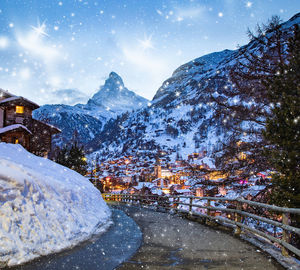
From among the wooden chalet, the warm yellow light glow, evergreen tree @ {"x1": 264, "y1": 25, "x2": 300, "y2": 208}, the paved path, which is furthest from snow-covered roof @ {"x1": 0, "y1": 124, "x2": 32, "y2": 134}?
evergreen tree @ {"x1": 264, "y1": 25, "x2": 300, "y2": 208}

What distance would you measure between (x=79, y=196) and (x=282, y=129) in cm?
696

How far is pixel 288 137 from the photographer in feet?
24.9

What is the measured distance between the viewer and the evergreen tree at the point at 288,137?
736cm

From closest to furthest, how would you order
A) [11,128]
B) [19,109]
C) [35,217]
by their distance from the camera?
[35,217], [11,128], [19,109]

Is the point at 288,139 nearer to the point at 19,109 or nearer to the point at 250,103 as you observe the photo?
the point at 250,103

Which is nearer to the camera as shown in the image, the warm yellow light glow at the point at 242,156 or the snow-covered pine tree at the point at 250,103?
the snow-covered pine tree at the point at 250,103

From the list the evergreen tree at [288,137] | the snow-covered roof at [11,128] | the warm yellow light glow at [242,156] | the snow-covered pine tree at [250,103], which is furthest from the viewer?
the snow-covered roof at [11,128]

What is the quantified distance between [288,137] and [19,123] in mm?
32005

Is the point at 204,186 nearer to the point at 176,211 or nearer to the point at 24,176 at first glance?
the point at 176,211

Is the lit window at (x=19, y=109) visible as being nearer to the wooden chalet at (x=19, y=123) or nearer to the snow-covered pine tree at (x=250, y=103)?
the wooden chalet at (x=19, y=123)

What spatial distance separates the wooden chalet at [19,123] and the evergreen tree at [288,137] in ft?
94.7

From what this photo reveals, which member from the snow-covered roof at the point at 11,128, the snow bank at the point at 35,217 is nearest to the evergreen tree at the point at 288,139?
the snow bank at the point at 35,217

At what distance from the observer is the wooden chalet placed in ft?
97.7

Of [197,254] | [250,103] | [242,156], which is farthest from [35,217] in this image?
[250,103]
